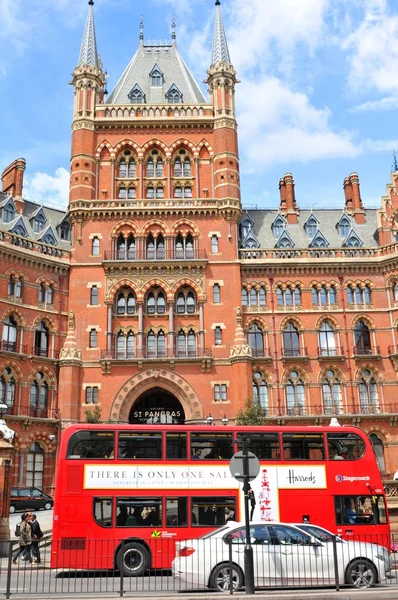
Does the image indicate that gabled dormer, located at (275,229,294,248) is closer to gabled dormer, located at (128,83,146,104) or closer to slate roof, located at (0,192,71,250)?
gabled dormer, located at (128,83,146,104)

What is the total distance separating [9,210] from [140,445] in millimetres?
32118

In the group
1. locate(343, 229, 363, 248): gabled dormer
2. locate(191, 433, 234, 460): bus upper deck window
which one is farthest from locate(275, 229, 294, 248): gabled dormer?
locate(191, 433, 234, 460): bus upper deck window

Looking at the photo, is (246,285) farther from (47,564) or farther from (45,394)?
(47,564)

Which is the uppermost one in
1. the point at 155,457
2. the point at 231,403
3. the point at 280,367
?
the point at 280,367

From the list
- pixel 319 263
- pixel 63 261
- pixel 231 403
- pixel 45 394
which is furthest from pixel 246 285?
pixel 45 394

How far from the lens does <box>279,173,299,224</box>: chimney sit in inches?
2158

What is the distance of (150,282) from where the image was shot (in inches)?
1870

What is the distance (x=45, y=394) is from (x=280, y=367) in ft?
56.9

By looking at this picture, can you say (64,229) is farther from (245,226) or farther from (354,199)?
(354,199)

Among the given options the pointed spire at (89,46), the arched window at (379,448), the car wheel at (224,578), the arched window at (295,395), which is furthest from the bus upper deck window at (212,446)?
the pointed spire at (89,46)

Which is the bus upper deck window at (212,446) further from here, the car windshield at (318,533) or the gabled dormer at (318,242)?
the gabled dormer at (318,242)

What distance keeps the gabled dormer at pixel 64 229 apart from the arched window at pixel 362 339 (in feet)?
79.2

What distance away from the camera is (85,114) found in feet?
168

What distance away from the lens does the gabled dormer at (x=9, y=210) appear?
4725 centimetres
